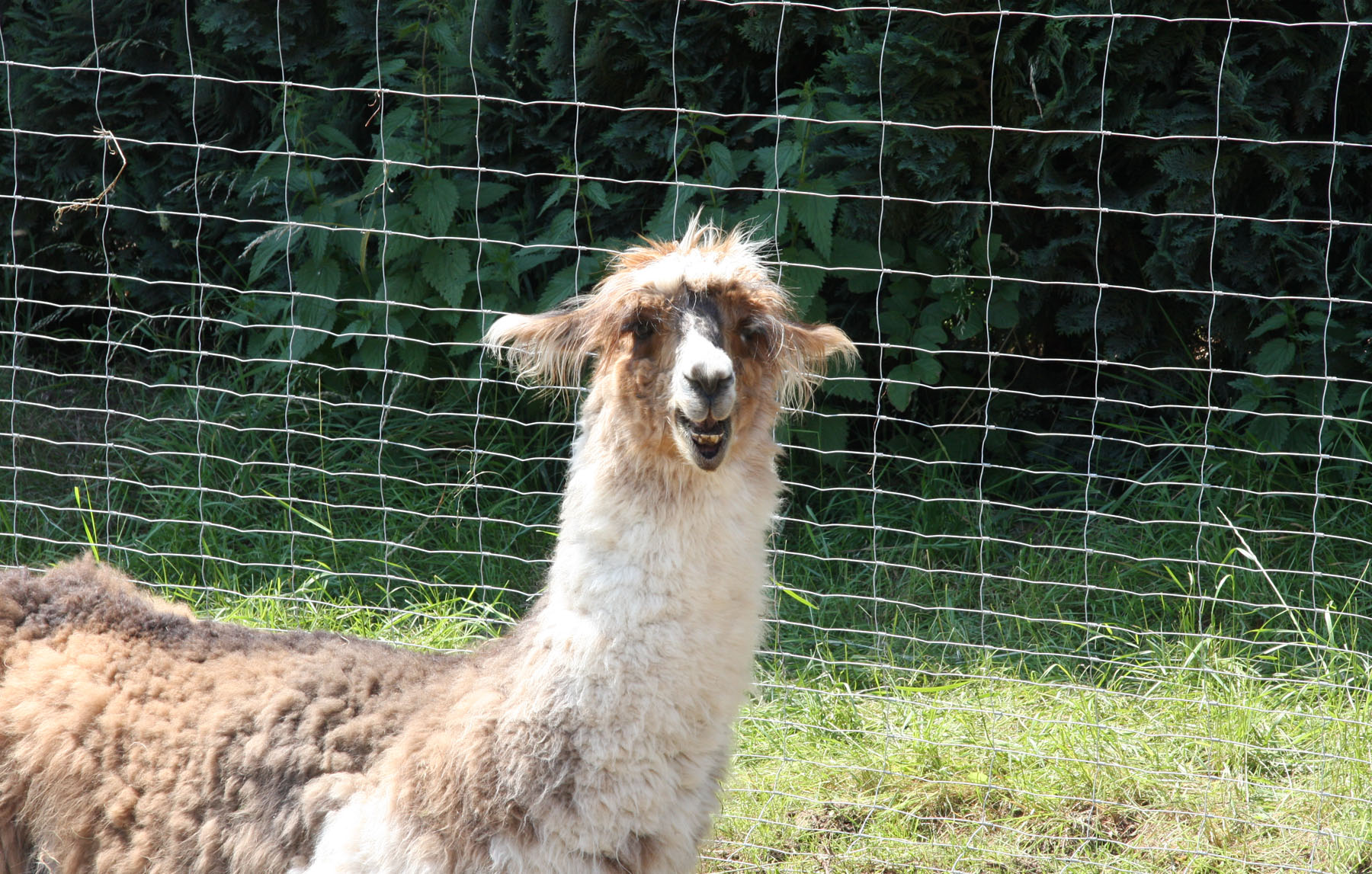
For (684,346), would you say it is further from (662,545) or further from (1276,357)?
(1276,357)

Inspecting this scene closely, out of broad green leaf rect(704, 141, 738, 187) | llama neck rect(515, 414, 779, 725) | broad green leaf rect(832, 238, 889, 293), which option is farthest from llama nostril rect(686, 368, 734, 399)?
broad green leaf rect(832, 238, 889, 293)

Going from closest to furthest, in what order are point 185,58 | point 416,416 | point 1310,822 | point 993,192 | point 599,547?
point 599,547
point 1310,822
point 993,192
point 416,416
point 185,58

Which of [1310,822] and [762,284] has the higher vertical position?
[762,284]

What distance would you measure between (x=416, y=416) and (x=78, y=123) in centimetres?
236

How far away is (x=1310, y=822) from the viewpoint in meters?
3.12

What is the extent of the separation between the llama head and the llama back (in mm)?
743

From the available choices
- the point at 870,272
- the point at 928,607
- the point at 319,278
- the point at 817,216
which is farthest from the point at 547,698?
the point at 319,278

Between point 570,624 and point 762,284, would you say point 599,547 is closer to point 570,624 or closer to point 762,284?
point 570,624

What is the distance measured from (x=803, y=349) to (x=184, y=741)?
151cm

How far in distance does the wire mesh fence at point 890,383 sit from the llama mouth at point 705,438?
138 centimetres

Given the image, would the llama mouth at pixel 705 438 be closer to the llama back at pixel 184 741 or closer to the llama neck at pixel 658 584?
the llama neck at pixel 658 584

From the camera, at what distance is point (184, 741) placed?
254 centimetres

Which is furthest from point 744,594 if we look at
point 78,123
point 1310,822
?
point 78,123

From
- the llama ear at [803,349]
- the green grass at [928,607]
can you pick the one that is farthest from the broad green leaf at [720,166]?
the llama ear at [803,349]
